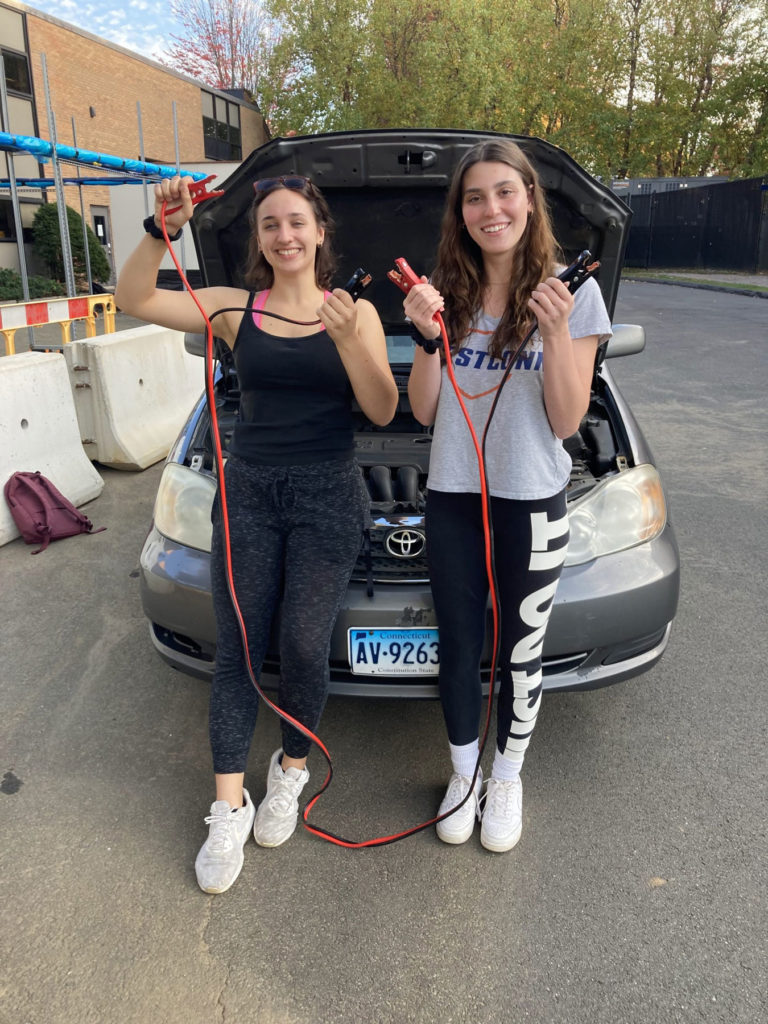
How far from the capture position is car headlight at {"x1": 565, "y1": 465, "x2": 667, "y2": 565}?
2539 mm

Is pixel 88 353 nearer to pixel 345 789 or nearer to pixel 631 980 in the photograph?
pixel 345 789

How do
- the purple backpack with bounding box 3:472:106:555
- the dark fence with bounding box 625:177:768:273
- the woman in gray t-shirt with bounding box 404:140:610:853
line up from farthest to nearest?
1. the dark fence with bounding box 625:177:768:273
2. the purple backpack with bounding box 3:472:106:555
3. the woman in gray t-shirt with bounding box 404:140:610:853

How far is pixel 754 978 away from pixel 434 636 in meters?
1.15

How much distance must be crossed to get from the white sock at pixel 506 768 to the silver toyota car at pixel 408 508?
27 centimetres

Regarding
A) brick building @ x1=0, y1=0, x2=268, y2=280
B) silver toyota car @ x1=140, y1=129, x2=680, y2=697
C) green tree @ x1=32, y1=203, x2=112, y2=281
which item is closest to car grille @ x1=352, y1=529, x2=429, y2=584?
silver toyota car @ x1=140, y1=129, x2=680, y2=697

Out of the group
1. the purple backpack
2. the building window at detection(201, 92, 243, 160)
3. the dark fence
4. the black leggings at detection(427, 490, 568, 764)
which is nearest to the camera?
the black leggings at detection(427, 490, 568, 764)

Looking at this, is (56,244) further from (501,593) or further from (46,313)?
(501,593)

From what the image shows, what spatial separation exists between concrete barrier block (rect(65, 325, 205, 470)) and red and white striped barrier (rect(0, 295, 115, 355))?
1.64ft

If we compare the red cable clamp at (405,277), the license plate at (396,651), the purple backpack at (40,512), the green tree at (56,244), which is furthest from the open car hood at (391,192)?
the green tree at (56,244)

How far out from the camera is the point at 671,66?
32375 mm

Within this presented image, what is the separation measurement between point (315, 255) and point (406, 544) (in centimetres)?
94

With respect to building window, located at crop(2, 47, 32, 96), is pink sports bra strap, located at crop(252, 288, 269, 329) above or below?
below

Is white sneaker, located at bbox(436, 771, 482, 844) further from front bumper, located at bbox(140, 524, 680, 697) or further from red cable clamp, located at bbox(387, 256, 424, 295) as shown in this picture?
red cable clamp, located at bbox(387, 256, 424, 295)

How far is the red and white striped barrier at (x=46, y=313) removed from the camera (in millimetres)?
5879
